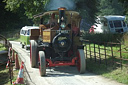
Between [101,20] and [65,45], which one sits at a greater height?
[101,20]

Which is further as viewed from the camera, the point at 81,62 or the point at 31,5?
the point at 31,5

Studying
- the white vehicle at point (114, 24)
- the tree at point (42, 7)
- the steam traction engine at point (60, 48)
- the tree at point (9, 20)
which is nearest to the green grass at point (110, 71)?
the steam traction engine at point (60, 48)

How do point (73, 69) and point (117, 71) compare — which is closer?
point (117, 71)

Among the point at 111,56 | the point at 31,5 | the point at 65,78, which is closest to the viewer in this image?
the point at 65,78

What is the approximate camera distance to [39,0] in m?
15.5

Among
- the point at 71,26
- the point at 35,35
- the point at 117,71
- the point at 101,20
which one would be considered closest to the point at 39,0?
the point at 35,35

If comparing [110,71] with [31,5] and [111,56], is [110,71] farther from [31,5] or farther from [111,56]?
[31,5]

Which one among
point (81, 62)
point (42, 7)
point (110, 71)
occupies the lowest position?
point (110, 71)

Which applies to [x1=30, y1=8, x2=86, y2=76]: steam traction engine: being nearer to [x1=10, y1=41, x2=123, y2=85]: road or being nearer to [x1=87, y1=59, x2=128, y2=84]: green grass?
[x1=10, y1=41, x2=123, y2=85]: road

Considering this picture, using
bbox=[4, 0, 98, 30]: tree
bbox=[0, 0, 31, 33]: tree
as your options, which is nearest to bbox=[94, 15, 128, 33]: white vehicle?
bbox=[4, 0, 98, 30]: tree

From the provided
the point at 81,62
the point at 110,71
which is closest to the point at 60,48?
the point at 81,62

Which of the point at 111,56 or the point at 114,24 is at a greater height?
the point at 114,24

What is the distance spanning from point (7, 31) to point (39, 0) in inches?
1097

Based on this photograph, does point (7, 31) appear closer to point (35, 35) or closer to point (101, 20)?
point (101, 20)
